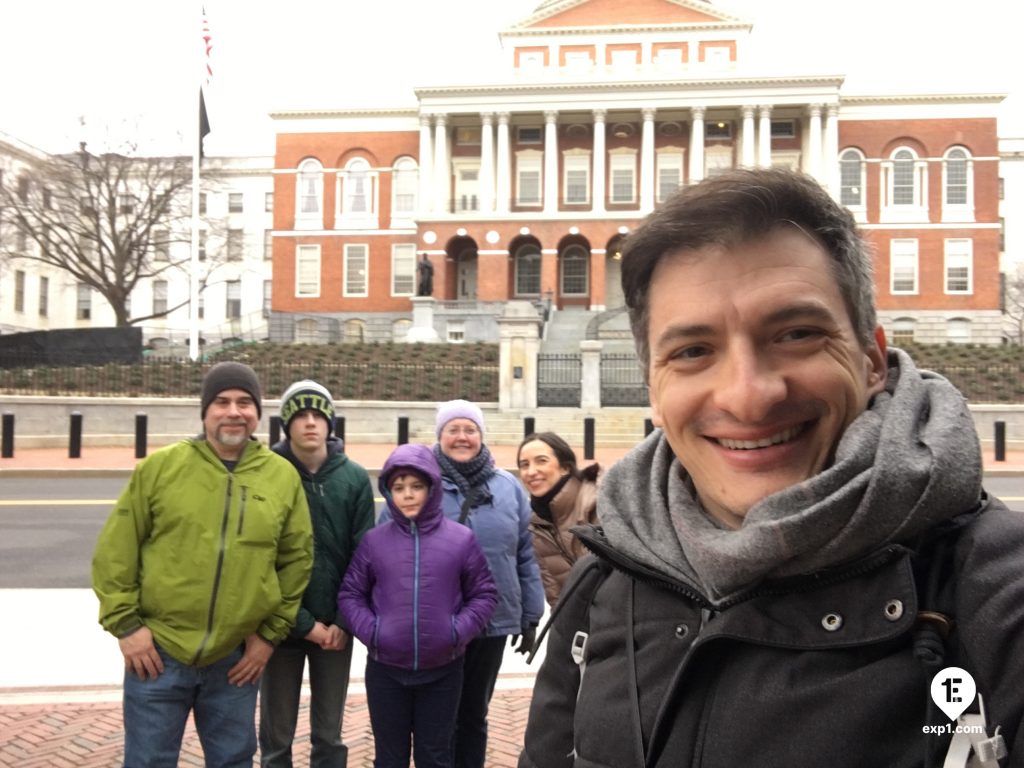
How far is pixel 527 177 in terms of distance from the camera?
53688mm

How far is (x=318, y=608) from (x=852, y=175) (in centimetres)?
5462

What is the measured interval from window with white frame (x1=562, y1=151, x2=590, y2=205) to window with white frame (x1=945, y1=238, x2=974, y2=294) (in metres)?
21.6

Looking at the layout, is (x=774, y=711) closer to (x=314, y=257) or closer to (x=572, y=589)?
(x=572, y=589)

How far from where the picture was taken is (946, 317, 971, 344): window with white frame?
50094 mm

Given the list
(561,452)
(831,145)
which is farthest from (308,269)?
(561,452)

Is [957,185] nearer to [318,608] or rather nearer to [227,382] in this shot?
[318,608]

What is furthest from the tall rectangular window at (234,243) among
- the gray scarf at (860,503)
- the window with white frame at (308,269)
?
the gray scarf at (860,503)

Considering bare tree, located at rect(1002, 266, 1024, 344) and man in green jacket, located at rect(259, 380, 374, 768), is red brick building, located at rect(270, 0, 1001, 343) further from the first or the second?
man in green jacket, located at rect(259, 380, 374, 768)

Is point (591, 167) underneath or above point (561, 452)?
above

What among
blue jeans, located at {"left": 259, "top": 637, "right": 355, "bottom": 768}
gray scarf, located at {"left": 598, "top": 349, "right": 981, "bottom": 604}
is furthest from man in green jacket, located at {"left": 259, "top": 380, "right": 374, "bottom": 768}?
gray scarf, located at {"left": 598, "top": 349, "right": 981, "bottom": 604}

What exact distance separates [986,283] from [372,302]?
36922 mm

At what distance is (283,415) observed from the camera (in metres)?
4.41

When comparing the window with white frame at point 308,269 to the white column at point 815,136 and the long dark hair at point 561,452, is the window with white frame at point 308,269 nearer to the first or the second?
the white column at point 815,136

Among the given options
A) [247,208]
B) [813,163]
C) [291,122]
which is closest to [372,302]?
[291,122]
